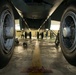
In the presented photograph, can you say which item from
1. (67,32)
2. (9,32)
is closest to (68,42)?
(67,32)

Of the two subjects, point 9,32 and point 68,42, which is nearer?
point 9,32

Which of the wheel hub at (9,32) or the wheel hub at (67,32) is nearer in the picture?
the wheel hub at (9,32)

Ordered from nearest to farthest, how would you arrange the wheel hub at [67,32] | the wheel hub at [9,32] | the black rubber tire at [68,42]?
the black rubber tire at [68,42]
the wheel hub at [9,32]
the wheel hub at [67,32]

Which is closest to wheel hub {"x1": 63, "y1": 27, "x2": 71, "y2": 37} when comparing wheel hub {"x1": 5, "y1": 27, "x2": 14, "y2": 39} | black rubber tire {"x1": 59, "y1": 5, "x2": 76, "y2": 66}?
black rubber tire {"x1": 59, "y1": 5, "x2": 76, "y2": 66}

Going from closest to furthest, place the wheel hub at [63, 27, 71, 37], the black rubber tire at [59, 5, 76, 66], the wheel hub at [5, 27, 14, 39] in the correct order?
the black rubber tire at [59, 5, 76, 66]
the wheel hub at [5, 27, 14, 39]
the wheel hub at [63, 27, 71, 37]

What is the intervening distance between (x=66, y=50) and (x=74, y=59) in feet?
0.83

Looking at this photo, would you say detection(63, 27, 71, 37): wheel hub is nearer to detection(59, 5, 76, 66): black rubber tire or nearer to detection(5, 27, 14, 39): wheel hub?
detection(59, 5, 76, 66): black rubber tire

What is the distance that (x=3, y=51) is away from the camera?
2424mm

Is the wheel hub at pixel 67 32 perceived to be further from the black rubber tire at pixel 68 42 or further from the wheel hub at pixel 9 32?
the wheel hub at pixel 9 32

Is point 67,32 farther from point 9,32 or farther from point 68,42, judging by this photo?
point 9,32

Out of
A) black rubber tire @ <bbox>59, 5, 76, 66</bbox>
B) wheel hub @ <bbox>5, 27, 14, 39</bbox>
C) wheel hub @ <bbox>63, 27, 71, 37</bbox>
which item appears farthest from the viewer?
wheel hub @ <bbox>63, 27, 71, 37</bbox>

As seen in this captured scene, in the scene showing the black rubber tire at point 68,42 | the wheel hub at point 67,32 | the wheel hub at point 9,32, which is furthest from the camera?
the wheel hub at point 67,32

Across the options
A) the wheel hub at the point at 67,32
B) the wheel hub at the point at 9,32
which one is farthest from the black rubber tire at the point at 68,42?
the wheel hub at the point at 9,32

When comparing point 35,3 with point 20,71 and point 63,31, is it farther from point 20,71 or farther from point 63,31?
point 20,71
